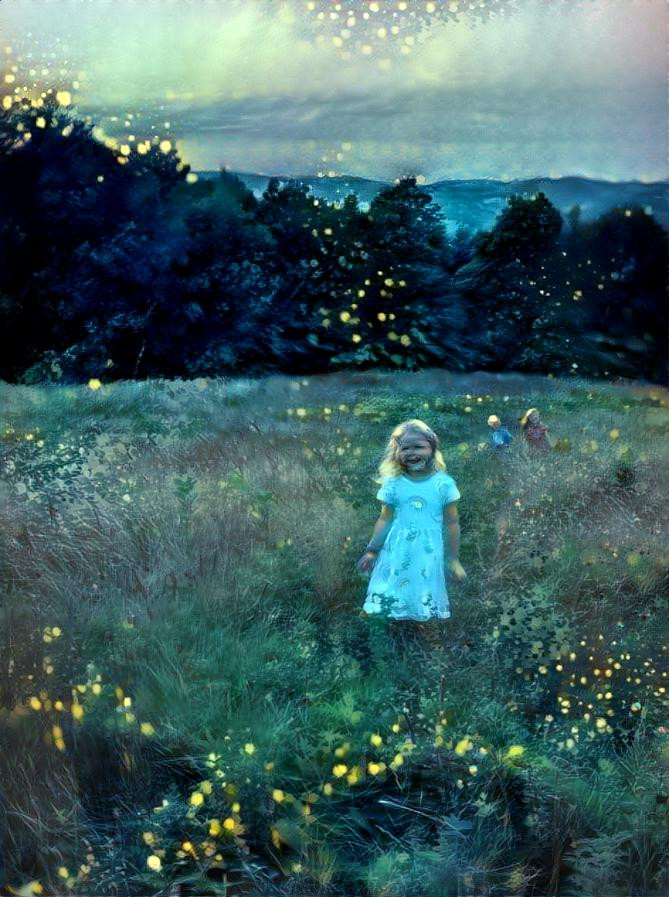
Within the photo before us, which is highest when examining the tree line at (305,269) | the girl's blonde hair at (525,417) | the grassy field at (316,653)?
the tree line at (305,269)

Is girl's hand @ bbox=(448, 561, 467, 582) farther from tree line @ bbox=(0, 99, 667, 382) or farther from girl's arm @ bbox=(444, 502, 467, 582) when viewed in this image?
tree line @ bbox=(0, 99, 667, 382)

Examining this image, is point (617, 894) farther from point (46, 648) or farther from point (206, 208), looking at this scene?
point (206, 208)

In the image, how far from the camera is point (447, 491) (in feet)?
12.9

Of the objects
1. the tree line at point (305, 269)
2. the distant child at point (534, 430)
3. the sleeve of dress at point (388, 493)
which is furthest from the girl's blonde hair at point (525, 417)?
the sleeve of dress at point (388, 493)

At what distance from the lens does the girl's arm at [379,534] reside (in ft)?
12.6

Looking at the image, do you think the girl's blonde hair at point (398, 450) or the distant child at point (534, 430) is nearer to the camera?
the girl's blonde hair at point (398, 450)

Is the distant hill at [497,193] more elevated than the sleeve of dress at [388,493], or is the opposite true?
the distant hill at [497,193]

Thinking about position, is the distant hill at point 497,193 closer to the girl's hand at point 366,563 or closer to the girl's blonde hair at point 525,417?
the girl's blonde hair at point 525,417

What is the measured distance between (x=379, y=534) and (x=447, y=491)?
373mm

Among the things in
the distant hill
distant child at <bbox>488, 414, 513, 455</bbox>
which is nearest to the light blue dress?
distant child at <bbox>488, 414, 513, 455</bbox>

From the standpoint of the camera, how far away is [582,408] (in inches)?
163

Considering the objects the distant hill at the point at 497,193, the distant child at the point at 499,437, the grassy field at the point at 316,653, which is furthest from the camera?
the distant child at the point at 499,437

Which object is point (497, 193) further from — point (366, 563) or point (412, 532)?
point (366, 563)

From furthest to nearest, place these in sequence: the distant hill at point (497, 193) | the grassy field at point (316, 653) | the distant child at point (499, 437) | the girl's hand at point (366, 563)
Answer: the distant child at point (499, 437)
the girl's hand at point (366, 563)
the distant hill at point (497, 193)
the grassy field at point (316, 653)
